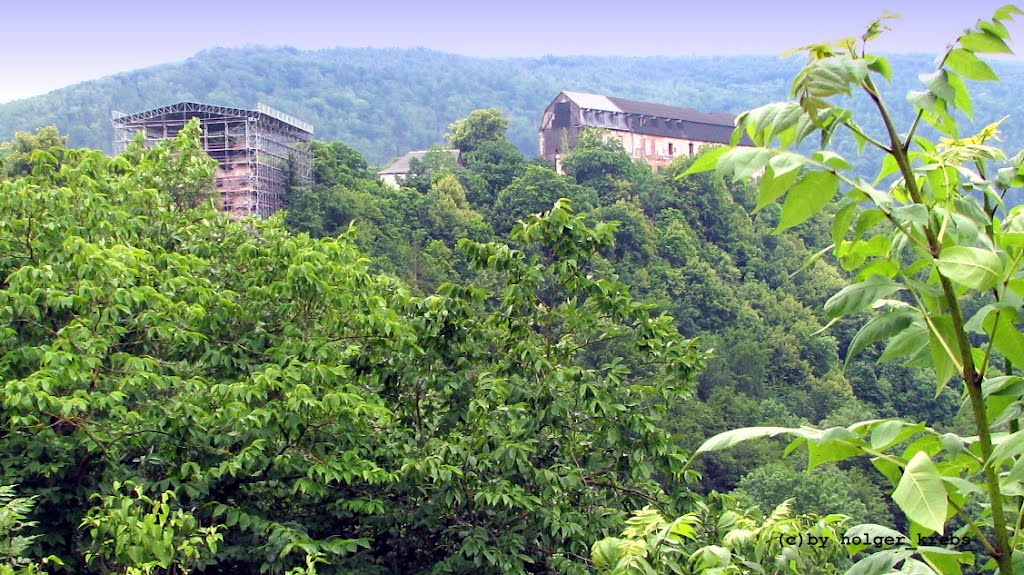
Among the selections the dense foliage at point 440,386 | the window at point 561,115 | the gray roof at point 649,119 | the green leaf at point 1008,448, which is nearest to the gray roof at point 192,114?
the window at point 561,115

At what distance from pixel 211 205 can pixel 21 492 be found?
32.8 ft

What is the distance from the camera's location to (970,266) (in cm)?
194

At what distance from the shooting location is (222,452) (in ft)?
32.8

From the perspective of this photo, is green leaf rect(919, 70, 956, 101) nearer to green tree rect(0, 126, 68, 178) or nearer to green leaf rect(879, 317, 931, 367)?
green leaf rect(879, 317, 931, 367)

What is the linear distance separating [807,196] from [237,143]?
72.8 meters

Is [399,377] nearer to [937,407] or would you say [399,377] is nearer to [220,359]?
[220,359]

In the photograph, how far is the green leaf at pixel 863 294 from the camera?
6.70ft

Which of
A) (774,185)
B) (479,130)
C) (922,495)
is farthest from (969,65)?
(479,130)

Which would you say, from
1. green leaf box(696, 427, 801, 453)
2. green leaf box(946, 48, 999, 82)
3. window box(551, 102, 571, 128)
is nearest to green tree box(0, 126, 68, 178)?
green leaf box(696, 427, 801, 453)

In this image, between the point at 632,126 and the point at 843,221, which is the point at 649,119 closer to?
the point at 632,126

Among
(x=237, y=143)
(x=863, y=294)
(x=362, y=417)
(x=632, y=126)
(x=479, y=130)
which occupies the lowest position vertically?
(x=362, y=417)

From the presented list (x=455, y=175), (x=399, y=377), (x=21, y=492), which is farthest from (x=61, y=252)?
(x=455, y=175)

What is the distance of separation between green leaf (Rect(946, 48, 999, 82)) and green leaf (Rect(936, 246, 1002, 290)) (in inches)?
15.9

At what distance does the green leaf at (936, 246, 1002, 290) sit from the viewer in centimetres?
193
